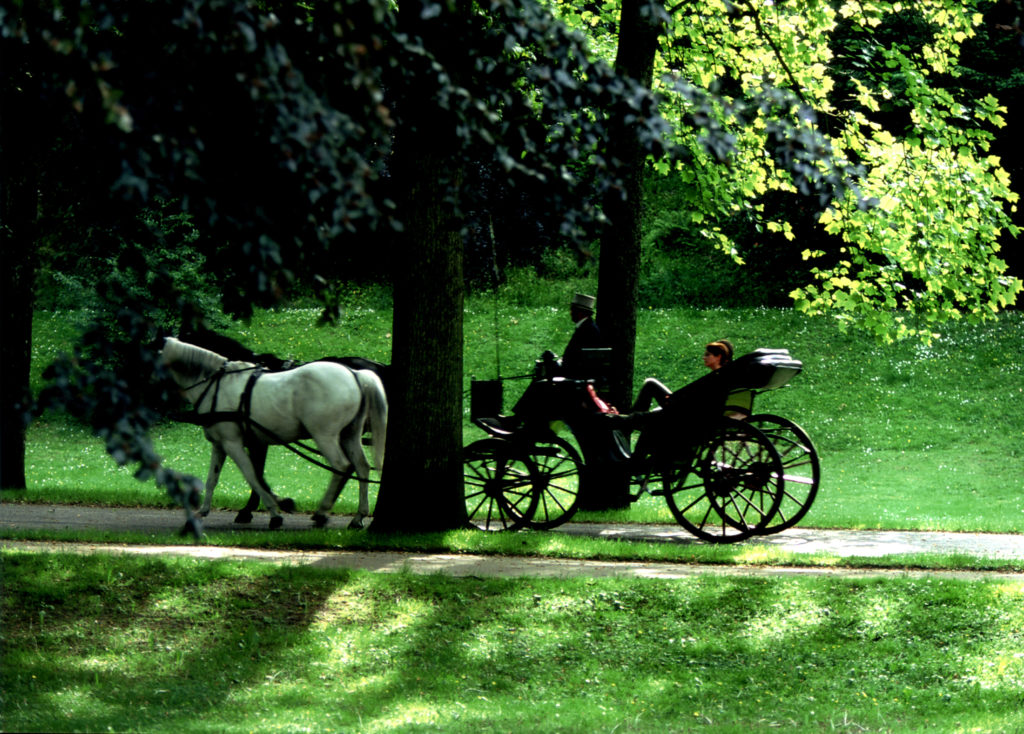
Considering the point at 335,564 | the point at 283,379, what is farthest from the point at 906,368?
the point at 335,564

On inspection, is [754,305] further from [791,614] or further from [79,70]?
[79,70]

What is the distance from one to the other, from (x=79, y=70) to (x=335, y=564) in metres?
5.77

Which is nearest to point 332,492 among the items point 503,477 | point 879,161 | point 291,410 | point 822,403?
point 291,410

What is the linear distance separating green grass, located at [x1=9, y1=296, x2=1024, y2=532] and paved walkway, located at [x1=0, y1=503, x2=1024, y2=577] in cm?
114

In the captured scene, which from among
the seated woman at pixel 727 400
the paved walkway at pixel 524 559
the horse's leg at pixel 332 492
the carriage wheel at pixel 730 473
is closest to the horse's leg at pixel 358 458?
the horse's leg at pixel 332 492

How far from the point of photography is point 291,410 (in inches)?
484

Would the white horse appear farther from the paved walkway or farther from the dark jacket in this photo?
the dark jacket

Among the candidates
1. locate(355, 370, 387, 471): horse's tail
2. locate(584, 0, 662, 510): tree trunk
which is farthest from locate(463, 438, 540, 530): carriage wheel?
locate(584, 0, 662, 510): tree trunk

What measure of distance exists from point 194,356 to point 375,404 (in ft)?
6.39

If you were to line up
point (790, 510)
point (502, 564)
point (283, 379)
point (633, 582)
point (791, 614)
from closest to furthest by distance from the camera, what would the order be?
point (791, 614) < point (633, 582) < point (502, 564) < point (283, 379) < point (790, 510)

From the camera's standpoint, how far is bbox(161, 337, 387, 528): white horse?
1222 cm

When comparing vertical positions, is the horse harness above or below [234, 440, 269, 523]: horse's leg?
above

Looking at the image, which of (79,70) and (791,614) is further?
(791,614)

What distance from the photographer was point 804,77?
16.0 metres
